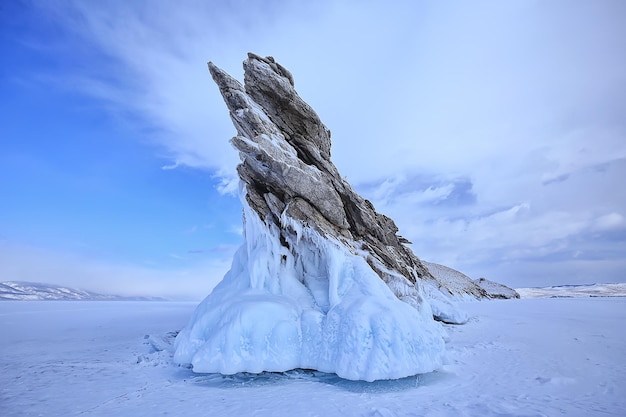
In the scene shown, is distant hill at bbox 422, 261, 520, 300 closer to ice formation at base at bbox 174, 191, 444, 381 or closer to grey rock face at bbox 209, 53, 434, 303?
grey rock face at bbox 209, 53, 434, 303

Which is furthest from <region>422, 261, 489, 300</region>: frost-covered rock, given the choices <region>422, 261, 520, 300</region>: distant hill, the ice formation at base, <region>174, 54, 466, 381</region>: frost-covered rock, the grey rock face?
the ice formation at base

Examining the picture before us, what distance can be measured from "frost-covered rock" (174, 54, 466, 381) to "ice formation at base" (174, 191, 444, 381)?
0.04m

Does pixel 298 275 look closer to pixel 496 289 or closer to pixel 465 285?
pixel 465 285

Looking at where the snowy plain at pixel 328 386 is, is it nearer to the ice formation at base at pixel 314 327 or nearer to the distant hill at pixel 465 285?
the ice formation at base at pixel 314 327

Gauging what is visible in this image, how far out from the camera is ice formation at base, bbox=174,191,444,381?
1041cm

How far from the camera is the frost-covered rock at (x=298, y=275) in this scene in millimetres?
10797

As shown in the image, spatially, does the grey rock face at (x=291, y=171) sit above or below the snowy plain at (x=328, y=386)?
above

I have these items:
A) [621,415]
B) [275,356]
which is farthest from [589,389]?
[275,356]

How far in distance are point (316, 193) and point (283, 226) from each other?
2.39 metres

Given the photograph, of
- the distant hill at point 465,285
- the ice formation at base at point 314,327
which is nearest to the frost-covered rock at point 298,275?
the ice formation at base at point 314,327

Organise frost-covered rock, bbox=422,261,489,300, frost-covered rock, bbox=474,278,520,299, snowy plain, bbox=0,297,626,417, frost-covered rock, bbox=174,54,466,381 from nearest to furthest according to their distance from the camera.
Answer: snowy plain, bbox=0,297,626,417 → frost-covered rock, bbox=174,54,466,381 → frost-covered rock, bbox=422,261,489,300 → frost-covered rock, bbox=474,278,520,299

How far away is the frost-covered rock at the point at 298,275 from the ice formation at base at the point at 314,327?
0.12 ft

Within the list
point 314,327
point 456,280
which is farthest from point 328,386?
point 456,280

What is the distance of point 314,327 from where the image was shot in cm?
1183
